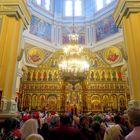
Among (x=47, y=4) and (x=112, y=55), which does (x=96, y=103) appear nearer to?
(x=112, y=55)

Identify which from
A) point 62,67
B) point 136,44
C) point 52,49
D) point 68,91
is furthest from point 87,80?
point 136,44

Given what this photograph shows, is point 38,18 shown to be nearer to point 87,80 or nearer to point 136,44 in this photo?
point 87,80

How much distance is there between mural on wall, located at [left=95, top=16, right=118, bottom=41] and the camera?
2214cm

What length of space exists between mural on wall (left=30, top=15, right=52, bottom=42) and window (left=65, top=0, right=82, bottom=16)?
4434 millimetres

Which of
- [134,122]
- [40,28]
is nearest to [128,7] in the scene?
Answer: [134,122]

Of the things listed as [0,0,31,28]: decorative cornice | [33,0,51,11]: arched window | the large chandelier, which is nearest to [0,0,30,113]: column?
[0,0,31,28]: decorative cornice

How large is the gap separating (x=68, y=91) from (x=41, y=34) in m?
10.3

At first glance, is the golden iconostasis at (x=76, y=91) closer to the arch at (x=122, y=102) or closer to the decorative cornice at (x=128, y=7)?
the arch at (x=122, y=102)

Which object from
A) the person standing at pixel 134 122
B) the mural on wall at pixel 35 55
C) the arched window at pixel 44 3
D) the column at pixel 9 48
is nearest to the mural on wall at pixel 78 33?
the mural on wall at pixel 35 55

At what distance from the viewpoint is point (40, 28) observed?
76.4 feet

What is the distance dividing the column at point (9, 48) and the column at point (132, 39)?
198 inches

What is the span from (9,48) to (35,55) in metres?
13.9

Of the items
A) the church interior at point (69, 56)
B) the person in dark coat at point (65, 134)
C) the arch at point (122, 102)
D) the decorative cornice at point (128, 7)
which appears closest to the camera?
the person in dark coat at point (65, 134)

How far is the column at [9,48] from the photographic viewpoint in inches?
277
